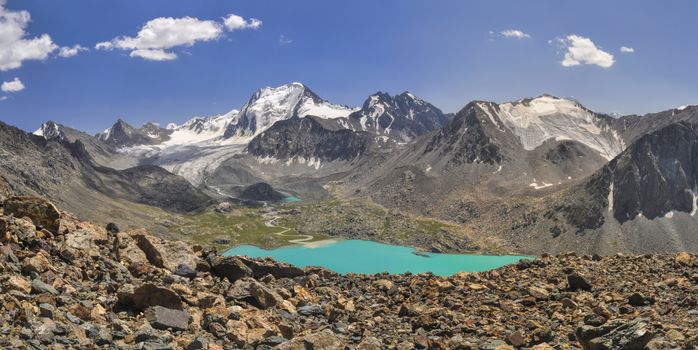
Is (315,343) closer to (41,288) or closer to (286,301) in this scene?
(286,301)

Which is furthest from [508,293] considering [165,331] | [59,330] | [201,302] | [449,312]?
[59,330]

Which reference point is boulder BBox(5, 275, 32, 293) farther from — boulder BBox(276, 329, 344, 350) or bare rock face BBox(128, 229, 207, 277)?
boulder BBox(276, 329, 344, 350)

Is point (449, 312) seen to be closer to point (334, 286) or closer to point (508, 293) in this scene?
point (508, 293)

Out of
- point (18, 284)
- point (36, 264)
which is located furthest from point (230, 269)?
point (18, 284)

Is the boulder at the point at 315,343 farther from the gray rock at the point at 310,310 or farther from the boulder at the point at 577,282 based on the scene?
the boulder at the point at 577,282

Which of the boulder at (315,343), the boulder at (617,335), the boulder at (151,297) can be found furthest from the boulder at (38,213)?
the boulder at (617,335)

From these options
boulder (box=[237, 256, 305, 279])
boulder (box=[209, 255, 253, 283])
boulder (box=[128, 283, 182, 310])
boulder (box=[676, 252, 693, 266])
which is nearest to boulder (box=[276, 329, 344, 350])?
boulder (box=[128, 283, 182, 310])
